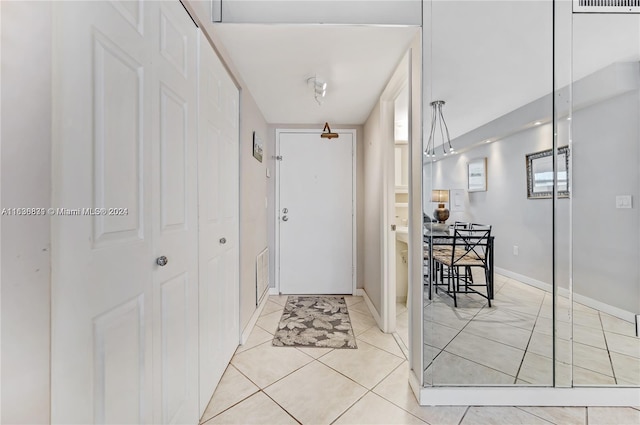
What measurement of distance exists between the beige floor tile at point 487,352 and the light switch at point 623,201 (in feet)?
3.23

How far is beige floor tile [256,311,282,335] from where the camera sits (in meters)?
2.21

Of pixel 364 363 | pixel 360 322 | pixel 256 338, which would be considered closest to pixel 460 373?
pixel 364 363

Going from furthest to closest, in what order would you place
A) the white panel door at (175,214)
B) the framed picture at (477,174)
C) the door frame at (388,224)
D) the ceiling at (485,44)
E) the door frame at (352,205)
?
the door frame at (352,205) → the door frame at (388,224) → the framed picture at (477,174) → the ceiling at (485,44) → the white panel door at (175,214)

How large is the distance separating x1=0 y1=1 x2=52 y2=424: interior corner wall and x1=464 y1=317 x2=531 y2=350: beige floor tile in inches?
68.8

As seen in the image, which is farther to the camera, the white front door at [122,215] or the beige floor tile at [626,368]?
the beige floor tile at [626,368]

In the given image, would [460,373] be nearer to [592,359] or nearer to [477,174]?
[592,359]

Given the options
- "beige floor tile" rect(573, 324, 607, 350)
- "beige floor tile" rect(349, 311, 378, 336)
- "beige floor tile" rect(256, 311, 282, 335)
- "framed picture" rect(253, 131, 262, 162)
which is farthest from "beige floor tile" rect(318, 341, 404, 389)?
"framed picture" rect(253, 131, 262, 162)

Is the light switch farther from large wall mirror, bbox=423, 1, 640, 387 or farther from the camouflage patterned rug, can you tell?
the camouflage patterned rug

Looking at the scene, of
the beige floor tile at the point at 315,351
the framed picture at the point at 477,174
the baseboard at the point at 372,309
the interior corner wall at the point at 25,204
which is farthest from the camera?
the baseboard at the point at 372,309

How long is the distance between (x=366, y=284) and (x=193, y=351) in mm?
2016

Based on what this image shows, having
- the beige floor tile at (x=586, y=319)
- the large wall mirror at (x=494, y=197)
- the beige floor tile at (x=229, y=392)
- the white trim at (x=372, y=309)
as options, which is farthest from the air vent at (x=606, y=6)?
the beige floor tile at (x=229, y=392)

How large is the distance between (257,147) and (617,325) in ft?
9.10

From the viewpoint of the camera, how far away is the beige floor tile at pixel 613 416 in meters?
1.27

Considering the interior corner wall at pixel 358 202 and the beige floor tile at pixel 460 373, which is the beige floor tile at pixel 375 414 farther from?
the interior corner wall at pixel 358 202
